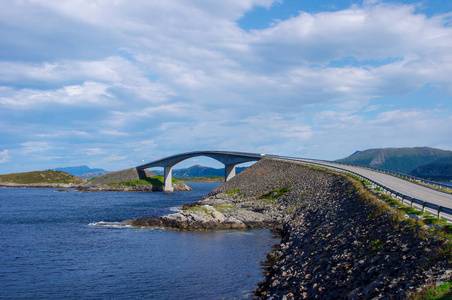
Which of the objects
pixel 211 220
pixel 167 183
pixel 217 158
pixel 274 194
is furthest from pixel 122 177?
pixel 211 220

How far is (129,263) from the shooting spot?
25656mm

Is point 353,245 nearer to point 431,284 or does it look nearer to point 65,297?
point 431,284

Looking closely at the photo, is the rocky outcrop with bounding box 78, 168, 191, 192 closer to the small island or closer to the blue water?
the small island

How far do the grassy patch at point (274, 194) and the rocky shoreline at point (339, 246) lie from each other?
7.95 meters

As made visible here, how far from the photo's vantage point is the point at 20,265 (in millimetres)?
25031

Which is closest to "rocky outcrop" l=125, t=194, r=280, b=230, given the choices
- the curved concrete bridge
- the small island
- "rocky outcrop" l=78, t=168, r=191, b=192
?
the curved concrete bridge

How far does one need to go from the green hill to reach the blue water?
5628 inches

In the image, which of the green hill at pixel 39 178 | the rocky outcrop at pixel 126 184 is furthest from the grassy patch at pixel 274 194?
the green hill at pixel 39 178

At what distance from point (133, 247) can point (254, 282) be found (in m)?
13.9

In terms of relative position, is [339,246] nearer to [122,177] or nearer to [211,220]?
[211,220]

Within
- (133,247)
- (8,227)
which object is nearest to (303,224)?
(133,247)

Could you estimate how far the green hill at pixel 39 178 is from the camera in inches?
6762

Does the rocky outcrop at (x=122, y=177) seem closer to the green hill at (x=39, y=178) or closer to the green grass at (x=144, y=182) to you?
the green grass at (x=144, y=182)

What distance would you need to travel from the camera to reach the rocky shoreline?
13.1 meters
